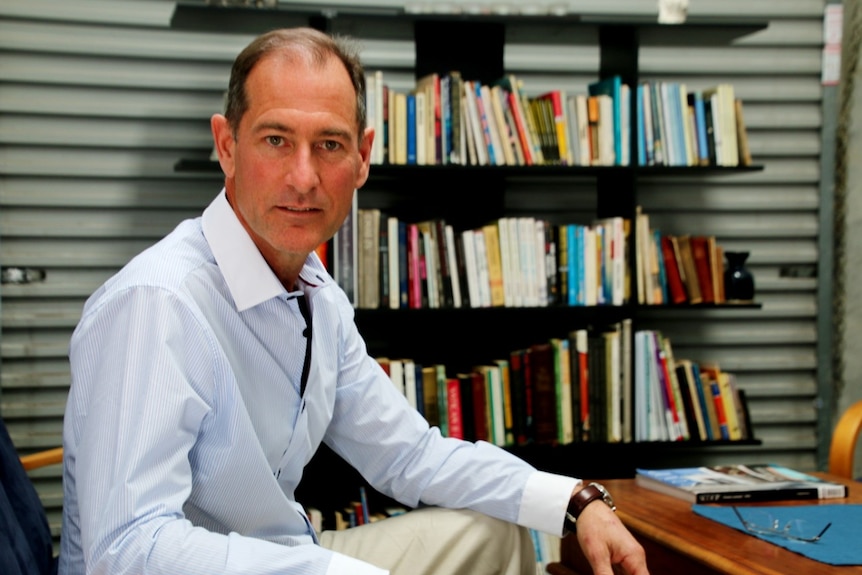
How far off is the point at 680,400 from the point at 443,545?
200cm

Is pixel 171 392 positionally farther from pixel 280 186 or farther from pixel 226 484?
pixel 280 186

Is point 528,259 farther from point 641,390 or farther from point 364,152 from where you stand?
point 364,152

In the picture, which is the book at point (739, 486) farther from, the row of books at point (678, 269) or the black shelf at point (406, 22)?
the black shelf at point (406, 22)

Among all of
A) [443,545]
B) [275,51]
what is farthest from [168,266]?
[443,545]

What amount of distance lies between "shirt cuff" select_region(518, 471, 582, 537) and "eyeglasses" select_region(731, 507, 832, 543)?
41cm

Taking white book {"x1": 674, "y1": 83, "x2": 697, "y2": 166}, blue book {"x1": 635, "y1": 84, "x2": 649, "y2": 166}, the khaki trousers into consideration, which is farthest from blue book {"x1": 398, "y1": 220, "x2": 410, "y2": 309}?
the khaki trousers

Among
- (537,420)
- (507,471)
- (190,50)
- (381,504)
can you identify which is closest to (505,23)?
(190,50)

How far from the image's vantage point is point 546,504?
191 cm

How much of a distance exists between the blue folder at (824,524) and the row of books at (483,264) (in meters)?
1.42

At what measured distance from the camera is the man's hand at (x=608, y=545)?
1.76 m

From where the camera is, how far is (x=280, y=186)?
5.75ft

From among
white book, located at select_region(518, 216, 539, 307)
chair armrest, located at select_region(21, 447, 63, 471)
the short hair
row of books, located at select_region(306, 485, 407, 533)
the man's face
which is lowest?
row of books, located at select_region(306, 485, 407, 533)

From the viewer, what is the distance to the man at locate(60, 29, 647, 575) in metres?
1.41

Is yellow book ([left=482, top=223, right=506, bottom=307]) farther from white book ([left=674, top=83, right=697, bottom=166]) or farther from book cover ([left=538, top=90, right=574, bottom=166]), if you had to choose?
white book ([left=674, top=83, right=697, bottom=166])
